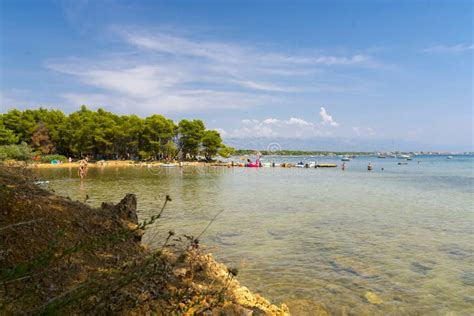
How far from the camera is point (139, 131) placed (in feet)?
292

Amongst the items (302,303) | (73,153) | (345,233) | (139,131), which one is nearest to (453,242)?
(345,233)

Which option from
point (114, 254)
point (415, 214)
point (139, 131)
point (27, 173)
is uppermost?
point (139, 131)

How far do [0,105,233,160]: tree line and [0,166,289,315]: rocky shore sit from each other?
7475 centimetres

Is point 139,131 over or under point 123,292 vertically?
over

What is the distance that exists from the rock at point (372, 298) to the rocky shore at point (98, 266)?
86.1 inches

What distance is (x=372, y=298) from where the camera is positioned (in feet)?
26.5

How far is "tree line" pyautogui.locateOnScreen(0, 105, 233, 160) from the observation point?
79.9 metres

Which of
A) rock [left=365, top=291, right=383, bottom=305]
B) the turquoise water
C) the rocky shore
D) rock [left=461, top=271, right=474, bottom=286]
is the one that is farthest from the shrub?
rock [left=461, top=271, right=474, bottom=286]

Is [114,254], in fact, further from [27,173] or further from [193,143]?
[193,143]

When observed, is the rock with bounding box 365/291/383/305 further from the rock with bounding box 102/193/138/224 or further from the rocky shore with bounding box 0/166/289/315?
the rock with bounding box 102/193/138/224

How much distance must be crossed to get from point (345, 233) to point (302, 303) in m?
7.61

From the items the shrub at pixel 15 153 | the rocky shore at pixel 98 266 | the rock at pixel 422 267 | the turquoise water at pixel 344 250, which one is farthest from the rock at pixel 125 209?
the shrub at pixel 15 153

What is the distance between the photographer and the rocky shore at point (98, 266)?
13.6 ft

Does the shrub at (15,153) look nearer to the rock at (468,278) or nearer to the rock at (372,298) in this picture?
the rock at (372,298)
